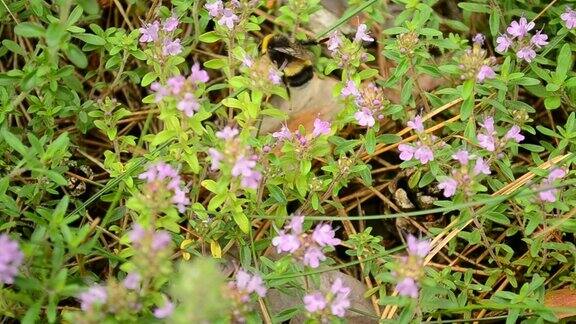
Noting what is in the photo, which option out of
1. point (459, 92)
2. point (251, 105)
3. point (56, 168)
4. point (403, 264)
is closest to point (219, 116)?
point (251, 105)

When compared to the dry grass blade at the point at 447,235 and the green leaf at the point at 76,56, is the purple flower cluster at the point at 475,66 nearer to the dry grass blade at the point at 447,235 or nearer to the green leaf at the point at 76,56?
the dry grass blade at the point at 447,235

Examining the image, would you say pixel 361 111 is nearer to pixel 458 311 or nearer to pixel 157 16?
pixel 458 311

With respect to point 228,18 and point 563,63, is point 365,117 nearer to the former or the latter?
point 228,18

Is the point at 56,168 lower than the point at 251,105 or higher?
lower

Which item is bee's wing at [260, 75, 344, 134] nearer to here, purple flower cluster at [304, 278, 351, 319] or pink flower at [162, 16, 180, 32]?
pink flower at [162, 16, 180, 32]

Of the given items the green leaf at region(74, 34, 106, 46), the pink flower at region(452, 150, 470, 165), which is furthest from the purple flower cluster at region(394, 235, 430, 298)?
the green leaf at region(74, 34, 106, 46)
